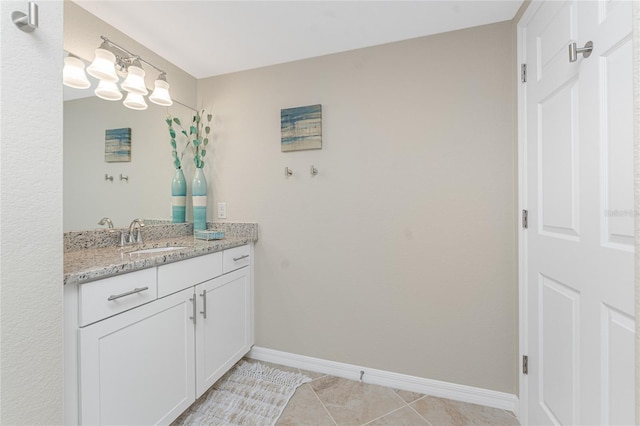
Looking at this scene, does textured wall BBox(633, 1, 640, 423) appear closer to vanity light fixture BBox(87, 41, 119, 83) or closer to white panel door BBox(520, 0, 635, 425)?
white panel door BBox(520, 0, 635, 425)

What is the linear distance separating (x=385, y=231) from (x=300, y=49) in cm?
140

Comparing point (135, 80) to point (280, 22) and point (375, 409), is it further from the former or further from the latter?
point (375, 409)

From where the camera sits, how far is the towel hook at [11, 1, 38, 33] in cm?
77

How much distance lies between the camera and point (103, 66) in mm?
1520

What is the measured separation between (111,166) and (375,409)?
2.19 meters

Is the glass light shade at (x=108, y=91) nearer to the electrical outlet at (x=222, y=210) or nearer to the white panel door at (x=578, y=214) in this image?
the electrical outlet at (x=222, y=210)

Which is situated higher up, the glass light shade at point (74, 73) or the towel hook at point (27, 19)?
the glass light shade at point (74, 73)

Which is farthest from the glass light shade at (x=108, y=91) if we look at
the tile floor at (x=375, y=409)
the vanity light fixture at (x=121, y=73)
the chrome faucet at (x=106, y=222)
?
the tile floor at (x=375, y=409)

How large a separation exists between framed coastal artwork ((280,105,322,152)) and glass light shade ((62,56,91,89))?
1.16m

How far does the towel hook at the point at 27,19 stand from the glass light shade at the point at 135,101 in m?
1.03

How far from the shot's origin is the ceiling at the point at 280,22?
147cm

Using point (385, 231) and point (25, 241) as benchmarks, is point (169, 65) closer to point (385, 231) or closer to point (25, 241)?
point (25, 241)

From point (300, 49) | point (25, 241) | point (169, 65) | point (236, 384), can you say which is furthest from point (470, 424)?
point (169, 65)

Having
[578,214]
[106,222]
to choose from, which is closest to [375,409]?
[578,214]
